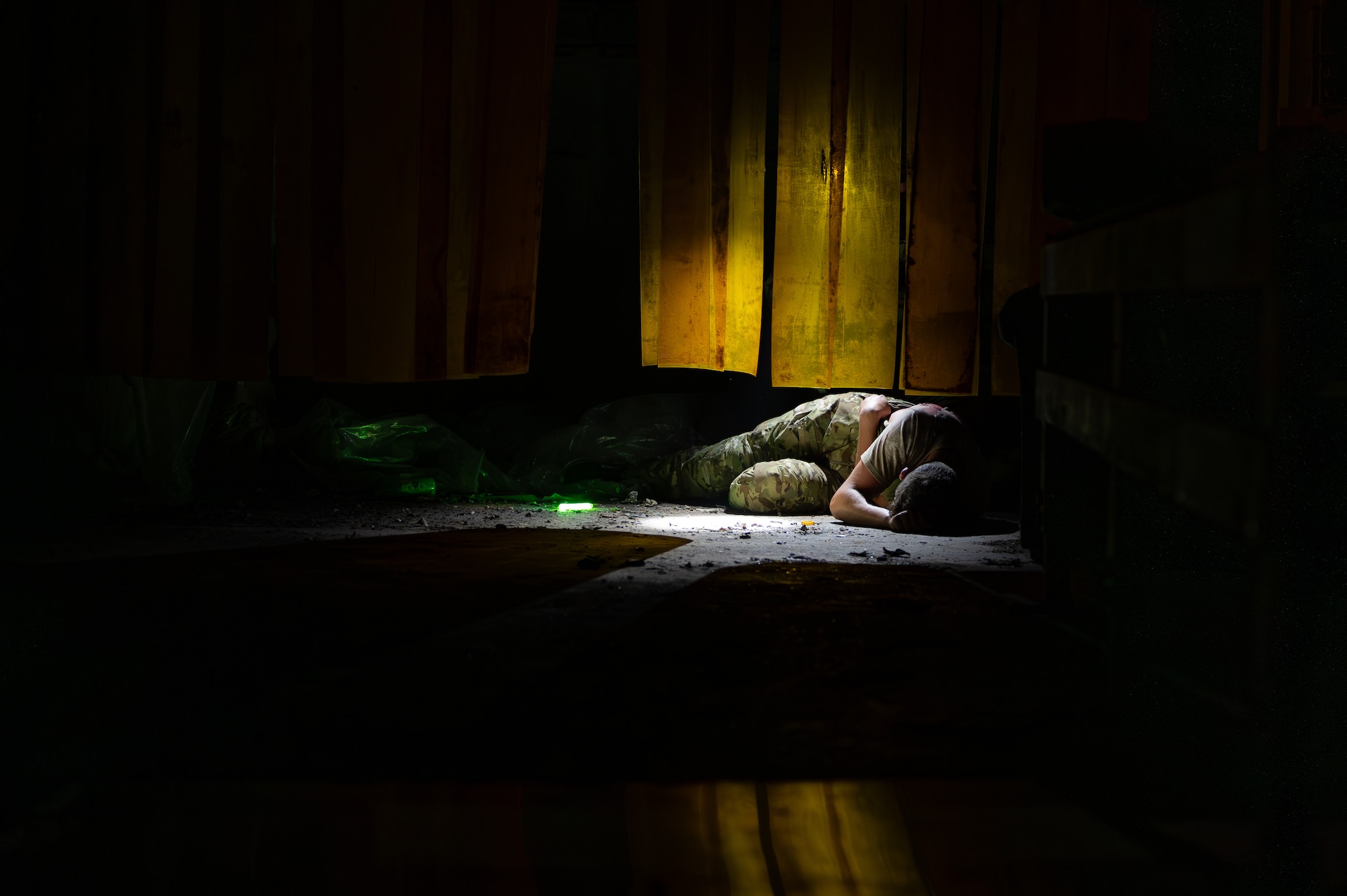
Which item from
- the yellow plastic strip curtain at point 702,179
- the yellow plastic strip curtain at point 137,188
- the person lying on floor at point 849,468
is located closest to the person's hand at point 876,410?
the person lying on floor at point 849,468

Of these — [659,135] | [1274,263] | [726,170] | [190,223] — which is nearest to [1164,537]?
[1274,263]

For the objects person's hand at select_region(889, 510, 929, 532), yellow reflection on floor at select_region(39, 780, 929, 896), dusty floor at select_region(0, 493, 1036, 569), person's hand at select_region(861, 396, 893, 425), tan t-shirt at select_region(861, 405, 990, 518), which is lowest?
yellow reflection on floor at select_region(39, 780, 929, 896)

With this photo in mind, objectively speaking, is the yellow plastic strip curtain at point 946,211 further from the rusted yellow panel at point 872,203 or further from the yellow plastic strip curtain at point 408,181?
the yellow plastic strip curtain at point 408,181

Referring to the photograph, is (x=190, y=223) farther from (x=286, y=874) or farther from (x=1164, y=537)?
(x=1164, y=537)

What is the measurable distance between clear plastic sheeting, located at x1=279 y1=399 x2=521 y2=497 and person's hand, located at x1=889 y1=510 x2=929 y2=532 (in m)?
2.90

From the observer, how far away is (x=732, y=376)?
7.61 m

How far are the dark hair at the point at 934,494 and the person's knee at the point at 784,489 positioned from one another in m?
0.89

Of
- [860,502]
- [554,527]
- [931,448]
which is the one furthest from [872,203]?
[554,527]

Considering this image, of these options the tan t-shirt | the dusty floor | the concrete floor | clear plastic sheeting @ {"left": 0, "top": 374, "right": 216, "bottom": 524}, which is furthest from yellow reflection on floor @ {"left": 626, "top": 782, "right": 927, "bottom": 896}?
clear plastic sheeting @ {"left": 0, "top": 374, "right": 216, "bottom": 524}

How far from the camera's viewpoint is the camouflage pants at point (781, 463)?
584cm

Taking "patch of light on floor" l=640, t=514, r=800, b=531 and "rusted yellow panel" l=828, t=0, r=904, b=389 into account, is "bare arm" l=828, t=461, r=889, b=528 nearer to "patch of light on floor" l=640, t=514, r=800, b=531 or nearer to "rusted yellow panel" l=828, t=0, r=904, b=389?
"patch of light on floor" l=640, t=514, r=800, b=531

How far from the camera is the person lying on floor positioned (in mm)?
5008

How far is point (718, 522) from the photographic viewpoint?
536 centimetres

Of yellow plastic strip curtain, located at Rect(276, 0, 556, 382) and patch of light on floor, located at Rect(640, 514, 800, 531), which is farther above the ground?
yellow plastic strip curtain, located at Rect(276, 0, 556, 382)
